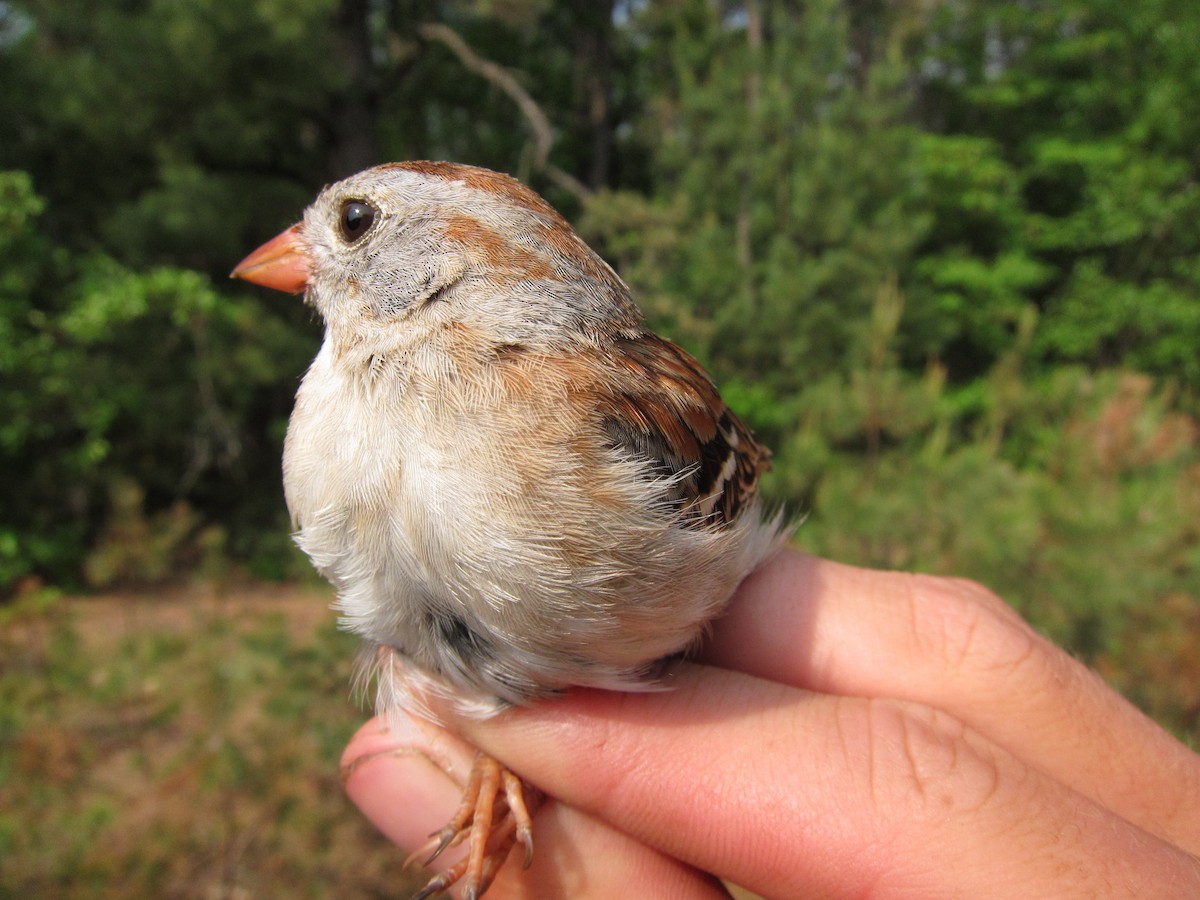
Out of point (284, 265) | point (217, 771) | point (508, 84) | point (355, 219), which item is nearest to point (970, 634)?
point (355, 219)

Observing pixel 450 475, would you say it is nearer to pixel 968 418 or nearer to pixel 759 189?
pixel 759 189

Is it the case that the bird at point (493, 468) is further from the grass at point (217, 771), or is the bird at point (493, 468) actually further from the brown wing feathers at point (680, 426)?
the grass at point (217, 771)


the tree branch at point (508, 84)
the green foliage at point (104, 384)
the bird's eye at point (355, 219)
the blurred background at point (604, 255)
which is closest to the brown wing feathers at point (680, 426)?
the bird's eye at point (355, 219)

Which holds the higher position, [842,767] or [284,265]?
[284,265]

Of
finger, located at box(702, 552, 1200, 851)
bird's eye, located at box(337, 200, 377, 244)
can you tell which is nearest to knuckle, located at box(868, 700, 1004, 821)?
finger, located at box(702, 552, 1200, 851)

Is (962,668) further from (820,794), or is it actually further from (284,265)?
(284,265)

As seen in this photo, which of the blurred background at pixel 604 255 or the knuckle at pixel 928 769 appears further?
the blurred background at pixel 604 255
